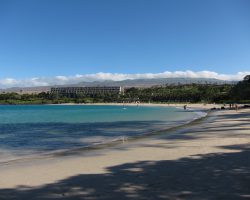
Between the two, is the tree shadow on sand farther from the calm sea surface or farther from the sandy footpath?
the calm sea surface

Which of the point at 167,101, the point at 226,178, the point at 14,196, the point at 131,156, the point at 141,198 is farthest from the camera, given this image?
the point at 167,101

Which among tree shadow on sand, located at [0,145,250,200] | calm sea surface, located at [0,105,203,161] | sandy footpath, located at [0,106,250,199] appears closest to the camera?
tree shadow on sand, located at [0,145,250,200]

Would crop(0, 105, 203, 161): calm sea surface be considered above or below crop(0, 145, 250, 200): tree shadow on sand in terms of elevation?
below

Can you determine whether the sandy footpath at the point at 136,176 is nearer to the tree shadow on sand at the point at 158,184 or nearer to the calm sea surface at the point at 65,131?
the tree shadow on sand at the point at 158,184

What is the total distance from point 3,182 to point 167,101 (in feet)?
580

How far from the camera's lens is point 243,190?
8547 millimetres

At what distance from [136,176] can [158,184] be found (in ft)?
3.89

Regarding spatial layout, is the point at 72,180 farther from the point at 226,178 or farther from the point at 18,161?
the point at 18,161

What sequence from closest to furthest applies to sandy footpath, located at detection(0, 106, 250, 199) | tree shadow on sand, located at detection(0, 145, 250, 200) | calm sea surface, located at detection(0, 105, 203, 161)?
tree shadow on sand, located at detection(0, 145, 250, 200), sandy footpath, located at detection(0, 106, 250, 199), calm sea surface, located at detection(0, 105, 203, 161)

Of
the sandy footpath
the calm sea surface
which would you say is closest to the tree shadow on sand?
the sandy footpath

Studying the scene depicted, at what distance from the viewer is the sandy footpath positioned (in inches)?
340

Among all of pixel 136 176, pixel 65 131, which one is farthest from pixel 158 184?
pixel 65 131

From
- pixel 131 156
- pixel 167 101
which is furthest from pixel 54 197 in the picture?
pixel 167 101

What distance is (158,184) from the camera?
9.43 m
